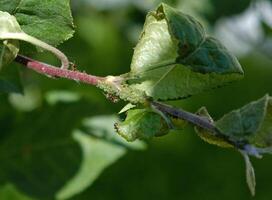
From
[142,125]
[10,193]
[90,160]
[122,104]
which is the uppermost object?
[142,125]

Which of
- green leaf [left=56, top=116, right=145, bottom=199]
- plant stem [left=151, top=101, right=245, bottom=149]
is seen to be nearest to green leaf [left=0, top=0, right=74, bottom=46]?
plant stem [left=151, top=101, right=245, bottom=149]

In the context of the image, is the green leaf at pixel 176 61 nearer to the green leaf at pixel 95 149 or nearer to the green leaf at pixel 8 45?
the green leaf at pixel 8 45

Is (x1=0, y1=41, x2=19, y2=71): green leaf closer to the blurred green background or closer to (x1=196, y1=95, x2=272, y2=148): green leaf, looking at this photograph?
(x1=196, y1=95, x2=272, y2=148): green leaf

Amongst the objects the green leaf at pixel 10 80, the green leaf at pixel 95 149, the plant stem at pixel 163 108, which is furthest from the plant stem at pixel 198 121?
the green leaf at pixel 95 149

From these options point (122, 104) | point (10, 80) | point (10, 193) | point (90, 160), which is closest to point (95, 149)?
point (90, 160)

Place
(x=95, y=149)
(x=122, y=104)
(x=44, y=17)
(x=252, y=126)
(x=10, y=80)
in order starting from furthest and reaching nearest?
(x=122, y=104) < (x=95, y=149) < (x=10, y=80) < (x=44, y=17) < (x=252, y=126)

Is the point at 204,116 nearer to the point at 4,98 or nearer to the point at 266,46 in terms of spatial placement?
the point at 4,98

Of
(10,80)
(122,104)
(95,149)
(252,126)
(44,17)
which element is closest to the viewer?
(252,126)

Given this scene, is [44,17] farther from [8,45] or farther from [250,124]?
[250,124]
